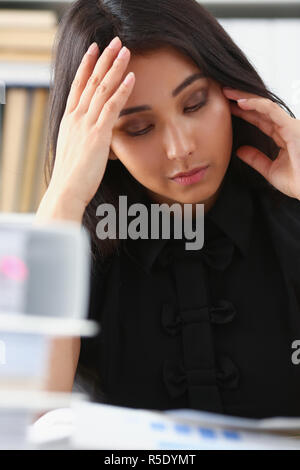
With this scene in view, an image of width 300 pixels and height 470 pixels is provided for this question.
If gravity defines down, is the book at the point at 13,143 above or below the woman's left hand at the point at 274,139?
above

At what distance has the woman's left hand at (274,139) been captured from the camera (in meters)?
0.76

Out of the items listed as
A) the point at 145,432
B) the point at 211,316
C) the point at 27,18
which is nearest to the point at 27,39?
the point at 27,18

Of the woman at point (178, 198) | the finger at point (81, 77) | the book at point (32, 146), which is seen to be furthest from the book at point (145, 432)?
the book at point (32, 146)

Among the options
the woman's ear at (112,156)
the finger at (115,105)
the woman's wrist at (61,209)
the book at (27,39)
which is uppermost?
the book at (27,39)

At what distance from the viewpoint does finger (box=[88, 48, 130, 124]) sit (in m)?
0.69

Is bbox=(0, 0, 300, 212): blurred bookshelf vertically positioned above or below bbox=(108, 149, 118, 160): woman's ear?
above

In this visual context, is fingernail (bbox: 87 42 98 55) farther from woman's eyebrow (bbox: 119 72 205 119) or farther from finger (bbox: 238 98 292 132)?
finger (bbox: 238 98 292 132)

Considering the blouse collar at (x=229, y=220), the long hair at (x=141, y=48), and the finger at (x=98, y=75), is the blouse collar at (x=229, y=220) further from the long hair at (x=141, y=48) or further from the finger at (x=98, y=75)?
the finger at (x=98, y=75)

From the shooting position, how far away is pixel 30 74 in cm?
116

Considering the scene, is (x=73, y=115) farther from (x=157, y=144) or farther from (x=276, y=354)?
(x=276, y=354)

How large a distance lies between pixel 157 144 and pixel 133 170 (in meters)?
0.06

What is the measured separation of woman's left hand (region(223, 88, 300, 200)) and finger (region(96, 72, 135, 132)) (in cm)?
13

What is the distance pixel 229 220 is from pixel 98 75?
266mm

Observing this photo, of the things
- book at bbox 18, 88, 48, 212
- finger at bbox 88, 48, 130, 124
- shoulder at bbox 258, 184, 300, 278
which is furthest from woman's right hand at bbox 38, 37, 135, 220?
book at bbox 18, 88, 48, 212
